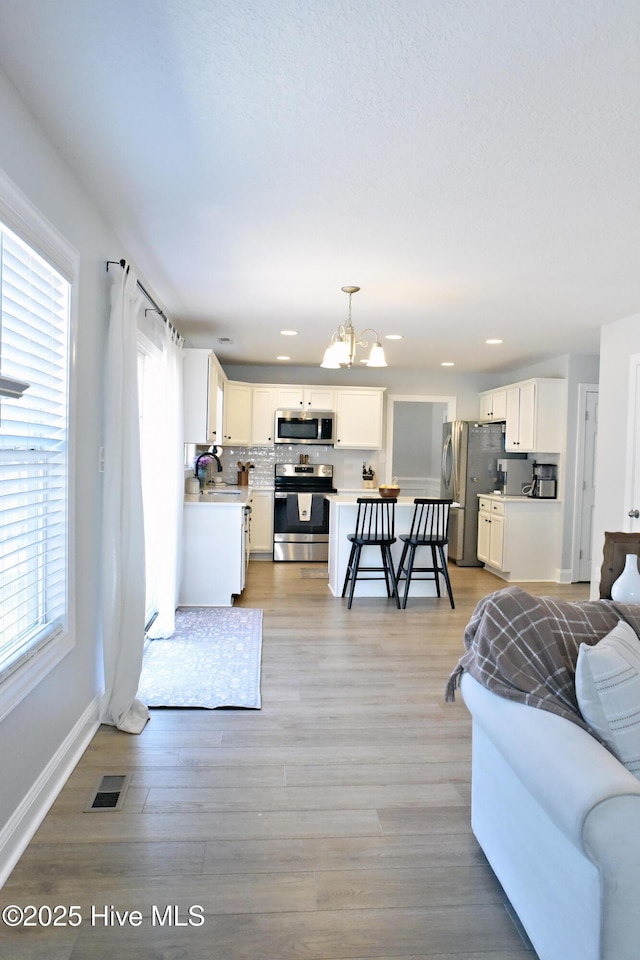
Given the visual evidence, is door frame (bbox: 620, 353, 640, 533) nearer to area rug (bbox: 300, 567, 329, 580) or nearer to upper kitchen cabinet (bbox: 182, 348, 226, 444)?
area rug (bbox: 300, 567, 329, 580)

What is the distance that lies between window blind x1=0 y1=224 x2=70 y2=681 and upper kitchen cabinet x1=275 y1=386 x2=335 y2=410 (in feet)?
16.2

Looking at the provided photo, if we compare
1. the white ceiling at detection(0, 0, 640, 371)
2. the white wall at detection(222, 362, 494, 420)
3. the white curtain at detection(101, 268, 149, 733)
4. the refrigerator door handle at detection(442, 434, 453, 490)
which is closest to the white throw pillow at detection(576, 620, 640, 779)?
the white ceiling at detection(0, 0, 640, 371)

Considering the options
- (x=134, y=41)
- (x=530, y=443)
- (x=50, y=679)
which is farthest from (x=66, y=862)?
(x=530, y=443)

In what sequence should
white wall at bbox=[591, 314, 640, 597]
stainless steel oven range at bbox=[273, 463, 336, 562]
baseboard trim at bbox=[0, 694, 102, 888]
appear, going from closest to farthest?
baseboard trim at bbox=[0, 694, 102, 888]
white wall at bbox=[591, 314, 640, 597]
stainless steel oven range at bbox=[273, 463, 336, 562]

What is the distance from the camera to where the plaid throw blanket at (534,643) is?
1.65 metres

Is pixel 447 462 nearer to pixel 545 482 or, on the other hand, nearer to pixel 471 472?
pixel 471 472

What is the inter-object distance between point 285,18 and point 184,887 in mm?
2409

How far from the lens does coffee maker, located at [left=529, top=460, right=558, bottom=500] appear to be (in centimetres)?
643

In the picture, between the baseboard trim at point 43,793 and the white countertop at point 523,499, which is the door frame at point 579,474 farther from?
the baseboard trim at point 43,793

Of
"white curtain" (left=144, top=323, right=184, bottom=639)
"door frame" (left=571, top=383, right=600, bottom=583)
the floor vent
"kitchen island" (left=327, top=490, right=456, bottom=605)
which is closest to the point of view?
the floor vent

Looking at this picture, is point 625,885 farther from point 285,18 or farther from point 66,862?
point 285,18

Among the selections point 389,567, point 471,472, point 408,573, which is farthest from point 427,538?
point 471,472

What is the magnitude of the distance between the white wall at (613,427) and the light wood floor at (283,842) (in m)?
2.32

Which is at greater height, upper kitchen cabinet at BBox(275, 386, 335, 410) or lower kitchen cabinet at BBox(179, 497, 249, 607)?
upper kitchen cabinet at BBox(275, 386, 335, 410)
